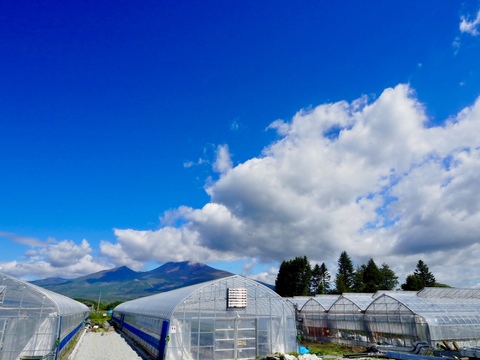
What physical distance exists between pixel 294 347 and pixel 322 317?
616 inches

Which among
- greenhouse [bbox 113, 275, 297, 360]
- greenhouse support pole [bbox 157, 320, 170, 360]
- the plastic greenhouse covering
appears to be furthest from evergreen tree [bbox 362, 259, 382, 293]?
greenhouse support pole [bbox 157, 320, 170, 360]

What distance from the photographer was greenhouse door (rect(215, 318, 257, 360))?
22045 millimetres

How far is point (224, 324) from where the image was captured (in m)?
22.8

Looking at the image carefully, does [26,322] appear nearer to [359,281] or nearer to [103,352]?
[103,352]

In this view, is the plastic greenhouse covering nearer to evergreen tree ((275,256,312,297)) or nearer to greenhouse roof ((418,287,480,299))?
greenhouse roof ((418,287,480,299))

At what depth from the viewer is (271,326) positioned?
24141 millimetres

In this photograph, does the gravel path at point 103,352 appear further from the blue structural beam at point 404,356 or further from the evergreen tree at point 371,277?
the evergreen tree at point 371,277

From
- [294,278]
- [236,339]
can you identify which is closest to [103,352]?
[236,339]

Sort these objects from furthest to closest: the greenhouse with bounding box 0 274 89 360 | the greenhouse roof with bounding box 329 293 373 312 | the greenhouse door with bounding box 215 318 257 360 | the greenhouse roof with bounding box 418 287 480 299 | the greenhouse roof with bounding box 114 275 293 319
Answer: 1. the greenhouse roof with bounding box 418 287 480 299
2. the greenhouse roof with bounding box 329 293 373 312
3. the greenhouse roof with bounding box 114 275 293 319
4. the greenhouse door with bounding box 215 318 257 360
5. the greenhouse with bounding box 0 274 89 360

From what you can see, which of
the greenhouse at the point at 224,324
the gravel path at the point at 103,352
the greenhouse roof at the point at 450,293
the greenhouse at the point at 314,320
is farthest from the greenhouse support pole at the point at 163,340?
the greenhouse roof at the point at 450,293

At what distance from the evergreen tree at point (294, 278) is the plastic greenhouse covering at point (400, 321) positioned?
43769 millimetres

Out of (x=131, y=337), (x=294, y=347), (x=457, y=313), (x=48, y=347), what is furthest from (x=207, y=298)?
(x=457, y=313)

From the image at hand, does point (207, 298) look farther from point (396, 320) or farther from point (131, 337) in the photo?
point (131, 337)

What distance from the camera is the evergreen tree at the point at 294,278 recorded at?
82.1 m
